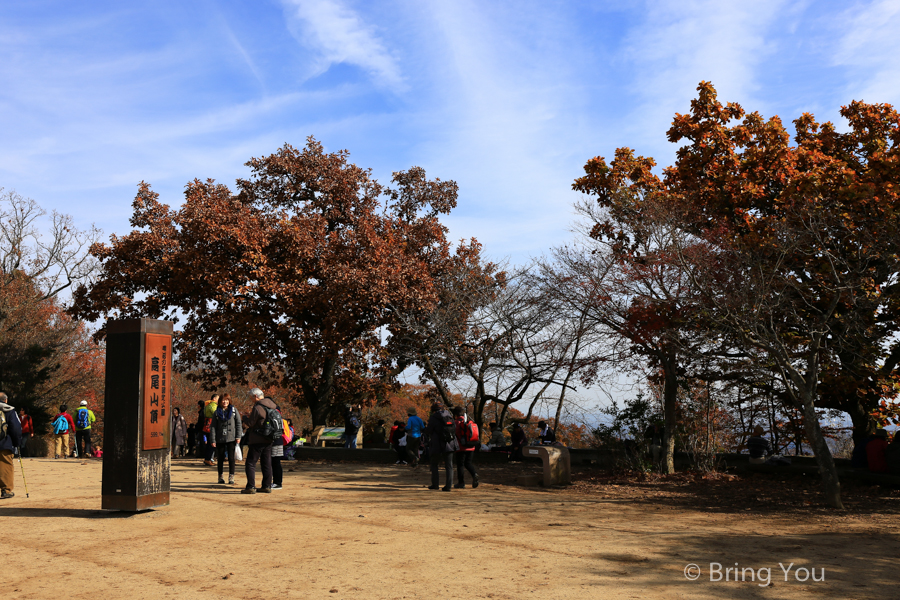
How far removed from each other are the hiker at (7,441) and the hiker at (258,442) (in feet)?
11.3

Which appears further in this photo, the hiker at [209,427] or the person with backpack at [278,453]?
the hiker at [209,427]

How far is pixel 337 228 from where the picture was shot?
2223cm

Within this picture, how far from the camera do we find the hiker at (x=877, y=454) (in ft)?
37.5

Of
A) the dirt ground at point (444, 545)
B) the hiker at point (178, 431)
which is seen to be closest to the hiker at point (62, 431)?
the hiker at point (178, 431)

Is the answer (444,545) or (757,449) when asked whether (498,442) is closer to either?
(757,449)

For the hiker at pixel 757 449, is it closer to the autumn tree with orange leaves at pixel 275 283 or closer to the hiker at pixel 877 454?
the hiker at pixel 877 454

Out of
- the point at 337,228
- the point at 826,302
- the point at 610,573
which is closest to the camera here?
the point at 610,573

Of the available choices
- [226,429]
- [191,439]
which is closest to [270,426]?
[226,429]

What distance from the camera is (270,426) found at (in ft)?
33.3

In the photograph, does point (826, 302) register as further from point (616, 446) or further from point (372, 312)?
point (372, 312)

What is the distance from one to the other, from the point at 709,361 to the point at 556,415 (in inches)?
195

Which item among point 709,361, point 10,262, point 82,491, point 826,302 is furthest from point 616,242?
point 10,262

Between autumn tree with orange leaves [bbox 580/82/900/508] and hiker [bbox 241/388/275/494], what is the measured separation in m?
7.25

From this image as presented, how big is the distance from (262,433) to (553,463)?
5.49 meters
